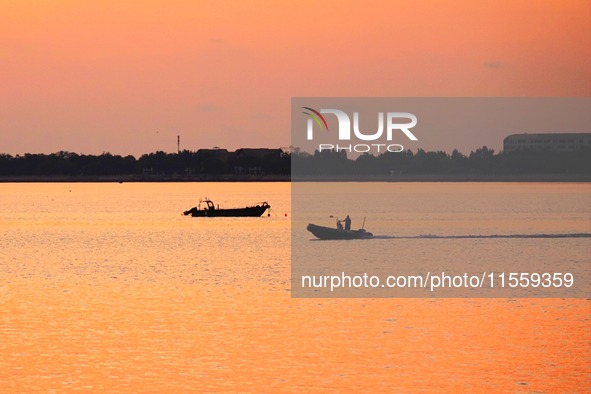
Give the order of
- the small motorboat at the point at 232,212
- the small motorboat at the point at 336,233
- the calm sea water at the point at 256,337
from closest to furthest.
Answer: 1. the calm sea water at the point at 256,337
2. the small motorboat at the point at 336,233
3. the small motorboat at the point at 232,212

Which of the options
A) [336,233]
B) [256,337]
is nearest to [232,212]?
[336,233]

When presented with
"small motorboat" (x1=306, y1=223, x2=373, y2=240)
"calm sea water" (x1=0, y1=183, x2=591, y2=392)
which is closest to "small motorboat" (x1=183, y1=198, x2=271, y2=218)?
"small motorboat" (x1=306, y1=223, x2=373, y2=240)

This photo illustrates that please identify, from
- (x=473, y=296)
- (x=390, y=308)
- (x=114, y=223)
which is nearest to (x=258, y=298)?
(x=390, y=308)

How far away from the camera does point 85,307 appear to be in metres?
43.1

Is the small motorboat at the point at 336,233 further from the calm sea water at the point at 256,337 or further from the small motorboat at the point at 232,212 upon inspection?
the small motorboat at the point at 232,212

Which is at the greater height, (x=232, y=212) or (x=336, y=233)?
(x=336, y=233)

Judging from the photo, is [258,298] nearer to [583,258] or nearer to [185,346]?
[185,346]

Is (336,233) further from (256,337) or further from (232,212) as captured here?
(232,212)

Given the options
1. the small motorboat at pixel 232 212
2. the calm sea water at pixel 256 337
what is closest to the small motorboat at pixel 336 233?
the calm sea water at pixel 256 337

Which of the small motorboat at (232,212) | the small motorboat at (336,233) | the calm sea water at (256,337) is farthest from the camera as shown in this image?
the small motorboat at (232,212)

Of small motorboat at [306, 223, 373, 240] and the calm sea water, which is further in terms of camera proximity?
small motorboat at [306, 223, 373, 240]

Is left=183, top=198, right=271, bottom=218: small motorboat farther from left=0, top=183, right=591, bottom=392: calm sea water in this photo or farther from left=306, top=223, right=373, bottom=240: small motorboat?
left=0, top=183, right=591, bottom=392: calm sea water

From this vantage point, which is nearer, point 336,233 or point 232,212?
point 336,233

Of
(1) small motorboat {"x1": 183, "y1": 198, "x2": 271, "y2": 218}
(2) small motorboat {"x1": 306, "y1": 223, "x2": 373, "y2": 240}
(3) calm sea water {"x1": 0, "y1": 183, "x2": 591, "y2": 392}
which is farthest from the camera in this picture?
(1) small motorboat {"x1": 183, "y1": 198, "x2": 271, "y2": 218}
